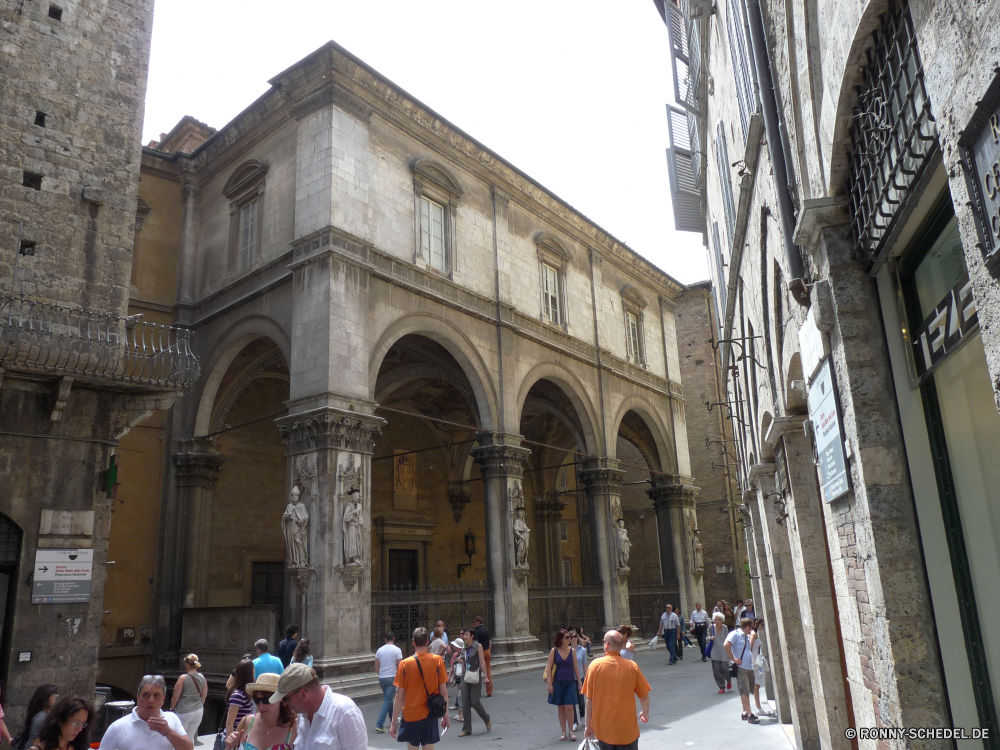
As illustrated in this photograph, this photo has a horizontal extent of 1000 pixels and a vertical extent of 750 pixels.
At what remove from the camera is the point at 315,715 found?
3299 millimetres

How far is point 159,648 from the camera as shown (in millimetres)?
15539

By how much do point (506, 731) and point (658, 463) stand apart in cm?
1580

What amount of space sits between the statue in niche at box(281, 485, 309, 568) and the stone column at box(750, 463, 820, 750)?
7126 mm

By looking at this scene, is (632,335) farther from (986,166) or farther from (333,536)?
(986,166)

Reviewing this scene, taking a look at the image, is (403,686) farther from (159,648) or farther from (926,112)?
(159,648)

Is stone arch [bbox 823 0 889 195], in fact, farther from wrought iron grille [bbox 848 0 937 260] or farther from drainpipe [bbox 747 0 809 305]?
drainpipe [bbox 747 0 809 305]

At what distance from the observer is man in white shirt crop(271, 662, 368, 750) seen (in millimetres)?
3246

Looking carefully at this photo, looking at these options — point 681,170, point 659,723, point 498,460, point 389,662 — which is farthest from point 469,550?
point 659,723

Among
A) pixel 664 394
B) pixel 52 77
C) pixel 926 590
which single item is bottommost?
pixel 926 590

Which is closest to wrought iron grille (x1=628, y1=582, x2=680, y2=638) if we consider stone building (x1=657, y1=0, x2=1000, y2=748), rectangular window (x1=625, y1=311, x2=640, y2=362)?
rectangular window (x1=625, y1=311, x2=640, y2=362)

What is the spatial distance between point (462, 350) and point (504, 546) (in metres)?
4.28

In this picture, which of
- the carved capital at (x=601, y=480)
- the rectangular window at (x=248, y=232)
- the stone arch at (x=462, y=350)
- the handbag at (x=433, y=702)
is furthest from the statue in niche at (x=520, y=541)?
the handbag at (x=433, y=702)

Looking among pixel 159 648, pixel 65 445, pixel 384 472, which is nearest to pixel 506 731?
pixel 65 445

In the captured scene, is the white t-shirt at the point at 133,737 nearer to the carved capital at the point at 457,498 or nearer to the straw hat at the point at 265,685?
the straw hat at the point at 265,685
